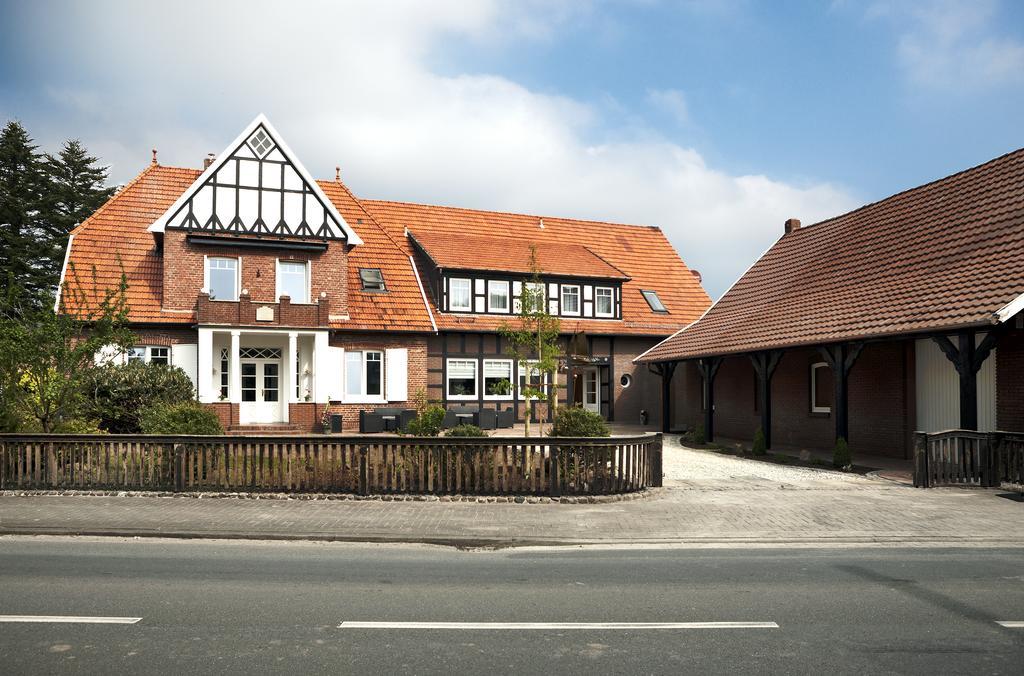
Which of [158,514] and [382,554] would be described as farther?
[158,514]

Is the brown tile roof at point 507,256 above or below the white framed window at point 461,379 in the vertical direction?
above

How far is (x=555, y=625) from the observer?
20.4 ft

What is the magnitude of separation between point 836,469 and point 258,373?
17.8 meters

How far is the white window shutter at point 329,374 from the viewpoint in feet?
86.0

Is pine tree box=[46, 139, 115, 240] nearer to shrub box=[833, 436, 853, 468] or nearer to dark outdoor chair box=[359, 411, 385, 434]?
dark outdoor chair box=[359, 411, 385, 434]

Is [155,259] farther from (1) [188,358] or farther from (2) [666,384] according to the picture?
(2) [666,384]

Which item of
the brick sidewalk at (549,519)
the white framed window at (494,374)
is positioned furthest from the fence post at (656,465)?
the white framed window at (494,374)

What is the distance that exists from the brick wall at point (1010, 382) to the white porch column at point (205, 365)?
67.9 ft

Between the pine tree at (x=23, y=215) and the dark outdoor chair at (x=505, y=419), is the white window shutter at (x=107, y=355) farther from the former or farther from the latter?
the pine tree at (x=23, y=215)

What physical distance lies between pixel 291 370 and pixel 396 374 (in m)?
3.49

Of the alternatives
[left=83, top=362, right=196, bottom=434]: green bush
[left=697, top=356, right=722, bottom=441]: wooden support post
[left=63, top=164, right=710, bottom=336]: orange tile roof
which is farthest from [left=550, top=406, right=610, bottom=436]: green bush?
[left=63, top=164, right=710, bottom=336]: orange tile roof

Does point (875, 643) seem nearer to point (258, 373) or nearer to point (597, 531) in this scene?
point (597, 531)

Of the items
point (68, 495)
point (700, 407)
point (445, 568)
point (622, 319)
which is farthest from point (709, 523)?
point (622, 319)

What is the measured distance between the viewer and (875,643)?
577 centimetres
